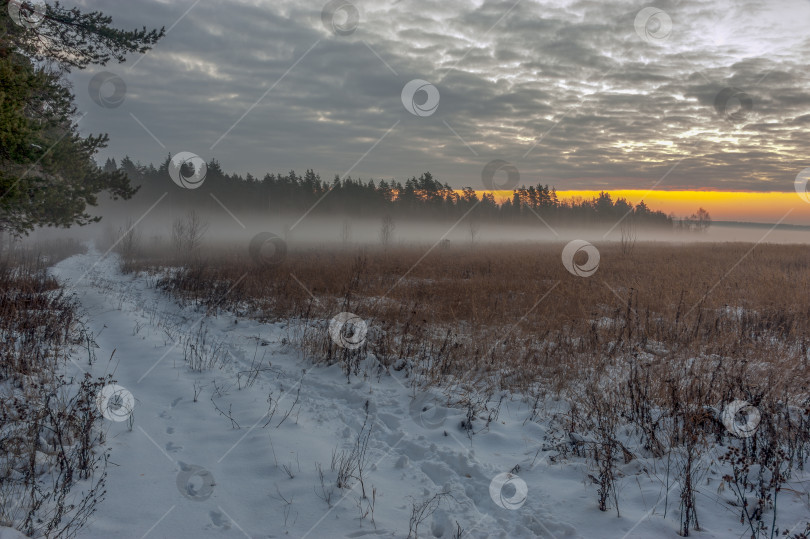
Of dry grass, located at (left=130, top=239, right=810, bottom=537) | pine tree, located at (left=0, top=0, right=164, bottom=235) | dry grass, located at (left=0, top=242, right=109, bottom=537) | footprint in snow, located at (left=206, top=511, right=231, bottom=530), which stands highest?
pine tree, located at (left=0, top=0, right=164, bottom=235)

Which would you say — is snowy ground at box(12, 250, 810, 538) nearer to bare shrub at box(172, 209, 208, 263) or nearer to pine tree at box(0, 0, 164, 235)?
pine tree at box(0, 0, 164, 235)

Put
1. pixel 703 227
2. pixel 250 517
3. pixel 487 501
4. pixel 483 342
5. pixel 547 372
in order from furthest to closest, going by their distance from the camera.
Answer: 1. pixel 703 227
2. pixel 483 342
3. pixel 547 372
4. pixel 487 501
5. pixel 250 517

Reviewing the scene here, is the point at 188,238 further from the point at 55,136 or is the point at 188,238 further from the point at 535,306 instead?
the point at 535,306

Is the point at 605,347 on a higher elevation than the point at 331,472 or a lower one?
higher

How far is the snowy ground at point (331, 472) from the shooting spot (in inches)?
122

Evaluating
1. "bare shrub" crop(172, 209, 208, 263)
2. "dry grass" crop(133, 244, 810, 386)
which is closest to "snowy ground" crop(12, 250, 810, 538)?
"dry grass" crop(133, 244, 810, 386)

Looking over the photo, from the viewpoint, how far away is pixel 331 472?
12.5 ft

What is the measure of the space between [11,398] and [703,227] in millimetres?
167555

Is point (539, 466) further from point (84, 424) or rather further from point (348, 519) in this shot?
point (84, 424)

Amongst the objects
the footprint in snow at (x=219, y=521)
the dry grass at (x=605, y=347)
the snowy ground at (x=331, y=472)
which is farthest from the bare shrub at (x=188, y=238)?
the footprint in snow at (x=219, y=521)

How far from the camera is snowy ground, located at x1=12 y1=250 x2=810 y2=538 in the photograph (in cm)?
309

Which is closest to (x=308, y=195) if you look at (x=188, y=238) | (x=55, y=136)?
(x=188, y=238)

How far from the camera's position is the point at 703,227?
136375 millimetres

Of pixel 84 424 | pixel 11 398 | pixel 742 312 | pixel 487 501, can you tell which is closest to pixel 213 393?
pixel 84 424
